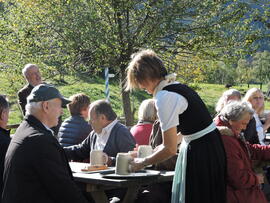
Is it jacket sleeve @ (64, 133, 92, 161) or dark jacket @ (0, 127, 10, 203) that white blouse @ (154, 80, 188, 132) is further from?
jacket sleeve @ (64, 133, 92, 161)

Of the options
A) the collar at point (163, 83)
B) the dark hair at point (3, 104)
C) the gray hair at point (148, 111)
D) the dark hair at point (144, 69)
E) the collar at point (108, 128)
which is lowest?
the collar at point (108, 128)

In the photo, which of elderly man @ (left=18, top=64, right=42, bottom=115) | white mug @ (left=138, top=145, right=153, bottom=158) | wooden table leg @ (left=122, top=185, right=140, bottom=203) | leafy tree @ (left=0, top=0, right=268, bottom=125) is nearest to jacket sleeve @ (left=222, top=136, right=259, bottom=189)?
white mug @ (left=138, top=145, right=153, bottom=158)

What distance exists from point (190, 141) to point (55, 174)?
994 mm

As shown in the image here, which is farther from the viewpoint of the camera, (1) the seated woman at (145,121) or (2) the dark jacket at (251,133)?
(1) the seated woman at (145,121)

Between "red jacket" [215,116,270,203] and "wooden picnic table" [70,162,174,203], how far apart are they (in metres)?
0.50

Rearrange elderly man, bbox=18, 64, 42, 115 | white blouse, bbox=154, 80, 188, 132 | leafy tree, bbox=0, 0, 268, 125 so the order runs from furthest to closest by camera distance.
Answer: leafy tree, bbox=0, 0, 268, 125
elderly man, bbox=18, 64, 42, 115
white blouse, bbox=154, 80, 188, 132

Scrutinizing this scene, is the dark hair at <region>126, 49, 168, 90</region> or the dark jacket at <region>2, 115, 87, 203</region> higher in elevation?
the dark hair at <region>126, 49, 168, 90</region>

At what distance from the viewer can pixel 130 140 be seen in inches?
184

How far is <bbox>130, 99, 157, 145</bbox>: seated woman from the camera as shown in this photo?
5.07 meters

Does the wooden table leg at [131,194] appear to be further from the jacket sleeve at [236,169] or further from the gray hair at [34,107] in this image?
the gray hair at [34,107]

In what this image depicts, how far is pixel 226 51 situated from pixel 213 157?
26.8 feet

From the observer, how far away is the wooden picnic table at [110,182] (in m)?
3.63

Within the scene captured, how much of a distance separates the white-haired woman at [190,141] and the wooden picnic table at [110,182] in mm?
262

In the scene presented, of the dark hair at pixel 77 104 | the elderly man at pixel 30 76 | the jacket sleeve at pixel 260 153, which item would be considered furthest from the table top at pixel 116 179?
the elderly man at pixel 30 76
